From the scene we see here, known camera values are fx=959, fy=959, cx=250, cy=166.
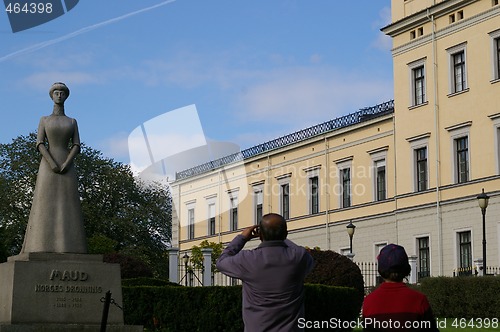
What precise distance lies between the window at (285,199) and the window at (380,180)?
9086 mm

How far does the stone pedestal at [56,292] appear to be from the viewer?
13.6 m

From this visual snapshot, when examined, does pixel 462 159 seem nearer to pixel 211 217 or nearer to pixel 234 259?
pixel 211 217

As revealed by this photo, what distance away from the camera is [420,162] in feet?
134

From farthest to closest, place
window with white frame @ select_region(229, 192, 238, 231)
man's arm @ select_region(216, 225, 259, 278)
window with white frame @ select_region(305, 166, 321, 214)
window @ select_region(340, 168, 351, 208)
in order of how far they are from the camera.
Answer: window with white frame @ select_region(229, 192, 238, 231) → window with white frame @ select_region(305, 166, 321, 214) → window @ select_region(340, 168, 351, 208) → man's arm @ select_region(216, 225, 259, 278)

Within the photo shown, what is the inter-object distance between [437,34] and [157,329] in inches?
900

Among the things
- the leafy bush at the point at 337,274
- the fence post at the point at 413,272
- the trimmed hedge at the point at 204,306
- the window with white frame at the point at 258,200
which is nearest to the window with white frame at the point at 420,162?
the fence post at the point at 413,272

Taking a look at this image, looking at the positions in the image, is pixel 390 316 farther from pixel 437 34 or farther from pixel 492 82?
pixel 437 34

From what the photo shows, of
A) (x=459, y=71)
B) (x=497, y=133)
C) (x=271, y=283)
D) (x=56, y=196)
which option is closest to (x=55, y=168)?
(x=56, y=196)

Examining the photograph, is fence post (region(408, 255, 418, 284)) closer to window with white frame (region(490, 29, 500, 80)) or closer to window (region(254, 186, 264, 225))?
window with white frame (region(490, 29, 500, 80))

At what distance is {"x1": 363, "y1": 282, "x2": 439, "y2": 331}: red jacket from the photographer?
245 inches

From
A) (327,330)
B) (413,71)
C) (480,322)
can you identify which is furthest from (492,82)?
(327,330)

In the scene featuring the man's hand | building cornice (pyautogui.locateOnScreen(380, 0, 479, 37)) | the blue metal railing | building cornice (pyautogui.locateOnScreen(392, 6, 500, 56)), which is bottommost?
the man's hand

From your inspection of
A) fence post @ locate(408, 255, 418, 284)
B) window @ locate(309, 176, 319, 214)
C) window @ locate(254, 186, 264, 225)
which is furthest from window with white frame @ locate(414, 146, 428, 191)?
window @ locate(254, 186, 264, 225)

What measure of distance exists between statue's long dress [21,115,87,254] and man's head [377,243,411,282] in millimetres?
8580
